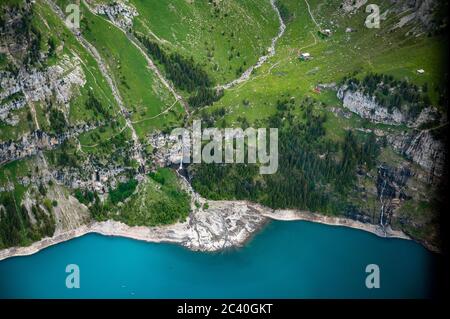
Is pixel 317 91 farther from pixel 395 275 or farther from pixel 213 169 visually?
pixel 395 275

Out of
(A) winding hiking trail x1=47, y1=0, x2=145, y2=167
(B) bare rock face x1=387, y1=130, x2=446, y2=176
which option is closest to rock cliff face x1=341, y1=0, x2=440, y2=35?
(B) bare rock face x1=387, y1=130, x2=446, y2=176

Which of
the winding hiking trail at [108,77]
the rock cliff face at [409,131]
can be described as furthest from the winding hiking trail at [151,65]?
the rock cliff face at [409,131]

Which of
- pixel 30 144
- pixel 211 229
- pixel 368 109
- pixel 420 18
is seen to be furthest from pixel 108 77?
pixel 420 18

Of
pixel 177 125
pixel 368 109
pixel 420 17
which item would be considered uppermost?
pixel 420 17

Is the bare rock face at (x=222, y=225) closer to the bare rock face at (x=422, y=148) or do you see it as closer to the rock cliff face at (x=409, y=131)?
the rock cliff face at (x=409, y=131)

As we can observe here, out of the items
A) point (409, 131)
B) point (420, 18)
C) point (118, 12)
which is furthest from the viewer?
point (118, 12)

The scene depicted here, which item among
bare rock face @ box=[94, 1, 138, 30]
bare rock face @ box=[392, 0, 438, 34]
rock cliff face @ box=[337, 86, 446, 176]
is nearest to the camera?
rock cliff face @ box=[337, 86, 446, 176]

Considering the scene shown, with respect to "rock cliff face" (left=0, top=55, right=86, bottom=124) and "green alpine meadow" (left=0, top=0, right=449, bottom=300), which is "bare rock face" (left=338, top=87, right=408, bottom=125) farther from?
"rock cliff face" (left=0, top=55, right=86, bottom=124)

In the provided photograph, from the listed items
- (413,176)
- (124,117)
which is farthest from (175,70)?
(413,176)

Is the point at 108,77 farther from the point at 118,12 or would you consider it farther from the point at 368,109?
the point at 368,109
